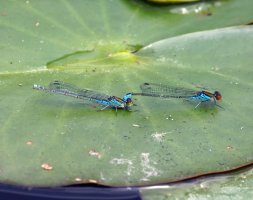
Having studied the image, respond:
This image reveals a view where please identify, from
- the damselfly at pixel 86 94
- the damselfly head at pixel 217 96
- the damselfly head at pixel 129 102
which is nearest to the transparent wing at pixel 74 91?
the damselfly at pixel 86 94

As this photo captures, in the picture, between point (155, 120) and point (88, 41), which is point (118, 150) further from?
point (88, 41)

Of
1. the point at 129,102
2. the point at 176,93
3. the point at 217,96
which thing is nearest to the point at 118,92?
the point at 129,102

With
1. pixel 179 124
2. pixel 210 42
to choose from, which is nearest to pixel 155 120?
pixel 179 124

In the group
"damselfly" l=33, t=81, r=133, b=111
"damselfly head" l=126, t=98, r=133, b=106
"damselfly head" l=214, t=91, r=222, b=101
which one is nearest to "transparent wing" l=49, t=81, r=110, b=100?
"damselfly" l=33, t=81, r=133, b=111

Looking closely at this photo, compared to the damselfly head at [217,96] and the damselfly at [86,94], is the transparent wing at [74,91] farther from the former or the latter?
the damselfly head at [217,96]

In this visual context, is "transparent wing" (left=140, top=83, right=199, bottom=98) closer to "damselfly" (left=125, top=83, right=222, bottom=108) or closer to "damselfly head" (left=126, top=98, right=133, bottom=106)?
"damselfly" (left=125, top=83, right=222, bottom=108)

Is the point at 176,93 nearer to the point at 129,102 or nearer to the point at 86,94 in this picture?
the point at 129,102
